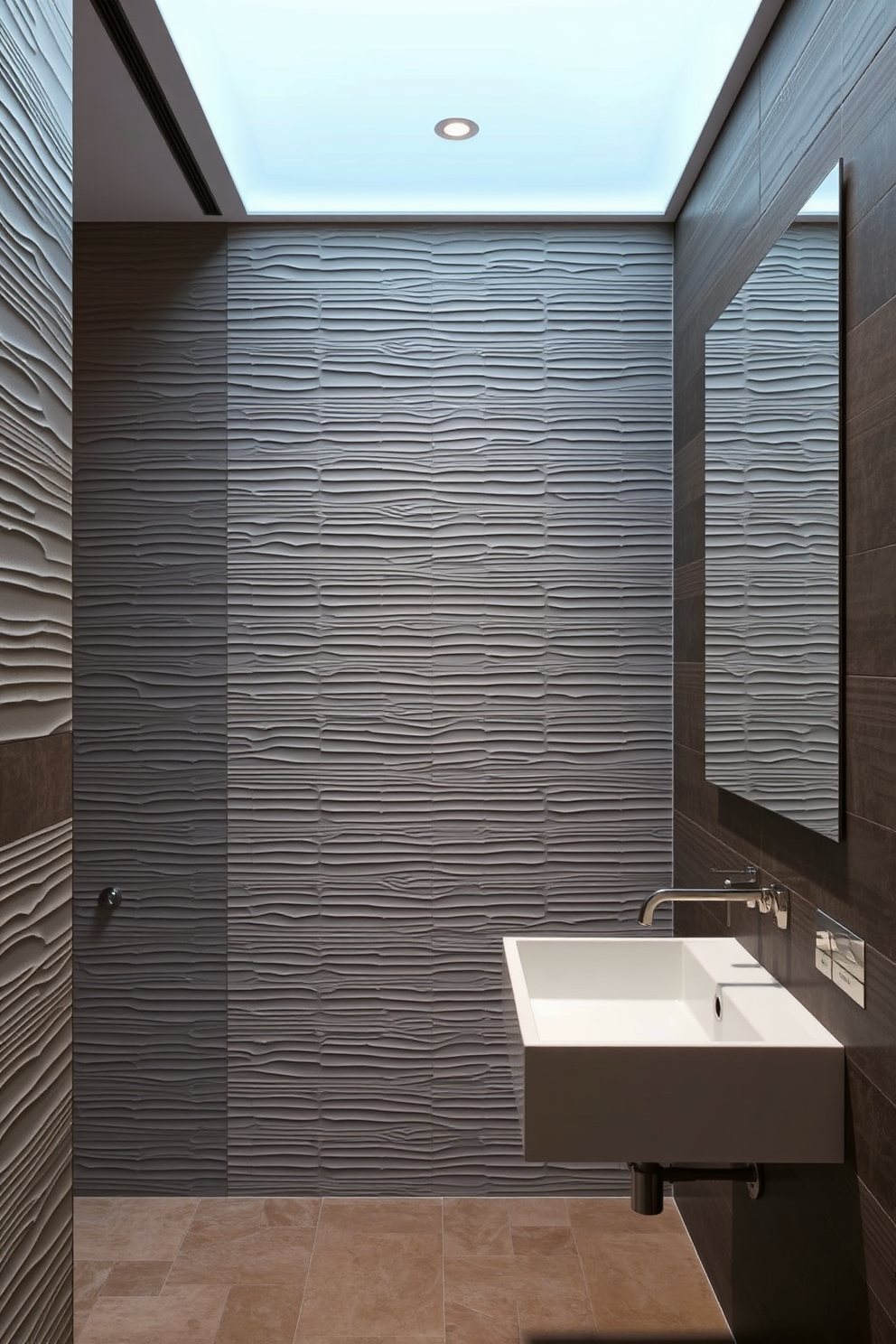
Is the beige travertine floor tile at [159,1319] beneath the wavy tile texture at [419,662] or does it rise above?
beneath

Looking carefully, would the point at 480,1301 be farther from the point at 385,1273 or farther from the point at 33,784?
the point at 33,784

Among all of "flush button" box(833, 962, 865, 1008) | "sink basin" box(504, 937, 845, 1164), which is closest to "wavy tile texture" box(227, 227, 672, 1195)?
"sink basin" box(504, 937, 845, 1164)

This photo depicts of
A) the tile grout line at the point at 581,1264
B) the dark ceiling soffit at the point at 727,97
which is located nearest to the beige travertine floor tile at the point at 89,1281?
the tile grout line at the point at 581,1264

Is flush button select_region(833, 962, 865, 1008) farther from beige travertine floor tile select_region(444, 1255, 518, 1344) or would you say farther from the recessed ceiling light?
the recessed ceiling light

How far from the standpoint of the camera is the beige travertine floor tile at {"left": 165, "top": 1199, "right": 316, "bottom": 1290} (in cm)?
256

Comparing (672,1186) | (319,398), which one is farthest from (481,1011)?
(319,398)

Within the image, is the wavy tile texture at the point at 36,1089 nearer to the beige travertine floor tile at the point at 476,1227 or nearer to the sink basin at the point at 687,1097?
the sink basin at the point at 687,1097

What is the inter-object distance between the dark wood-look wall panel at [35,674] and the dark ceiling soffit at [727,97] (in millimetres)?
1384

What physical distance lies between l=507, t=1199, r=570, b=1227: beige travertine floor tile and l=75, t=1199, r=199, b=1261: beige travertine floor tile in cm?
89

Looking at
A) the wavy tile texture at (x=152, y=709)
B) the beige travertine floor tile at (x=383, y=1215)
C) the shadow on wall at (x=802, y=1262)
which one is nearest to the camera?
the shadow on wall at (x=802, y=1262)

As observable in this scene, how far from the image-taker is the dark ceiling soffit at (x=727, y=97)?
2066mm

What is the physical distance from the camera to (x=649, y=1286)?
2.50 meters

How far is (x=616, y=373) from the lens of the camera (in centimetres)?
298

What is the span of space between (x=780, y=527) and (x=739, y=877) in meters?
0.75
